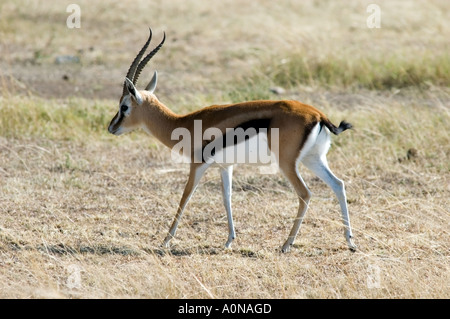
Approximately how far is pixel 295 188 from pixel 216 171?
2.54 meters

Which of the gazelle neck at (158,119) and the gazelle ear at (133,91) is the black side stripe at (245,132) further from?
the gazelle ear at (133,91)

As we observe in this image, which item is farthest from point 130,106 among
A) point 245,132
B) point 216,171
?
point 216,171

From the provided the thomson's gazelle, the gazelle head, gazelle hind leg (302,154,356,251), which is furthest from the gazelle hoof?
→ the gazelle head

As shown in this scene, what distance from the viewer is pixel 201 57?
13.8 metres

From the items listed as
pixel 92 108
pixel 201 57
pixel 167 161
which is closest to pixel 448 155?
pixel 167 161

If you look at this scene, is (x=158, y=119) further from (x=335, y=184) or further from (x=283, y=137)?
(x=335, y=184)

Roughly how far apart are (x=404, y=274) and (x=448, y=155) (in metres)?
3.62

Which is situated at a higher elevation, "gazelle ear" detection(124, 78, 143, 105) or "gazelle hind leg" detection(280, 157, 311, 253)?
"gazelle ear" detection(124, 78, 143, 105)

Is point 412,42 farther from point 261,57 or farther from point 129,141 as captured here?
point 129,141

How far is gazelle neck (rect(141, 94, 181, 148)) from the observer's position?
636 centimetres

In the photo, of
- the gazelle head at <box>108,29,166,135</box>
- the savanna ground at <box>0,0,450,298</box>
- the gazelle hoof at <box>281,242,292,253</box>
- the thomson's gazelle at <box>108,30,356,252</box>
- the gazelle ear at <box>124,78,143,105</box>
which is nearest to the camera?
the savanna ground at <box>0,0,450,298</box>

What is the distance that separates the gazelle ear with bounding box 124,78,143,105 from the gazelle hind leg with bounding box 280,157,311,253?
1.35 metres

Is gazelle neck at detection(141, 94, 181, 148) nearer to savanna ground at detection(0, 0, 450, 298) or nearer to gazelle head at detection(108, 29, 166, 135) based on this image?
gazelle head at detection(108, 29, 166, 135)

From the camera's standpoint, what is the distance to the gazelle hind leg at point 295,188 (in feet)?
18.7
